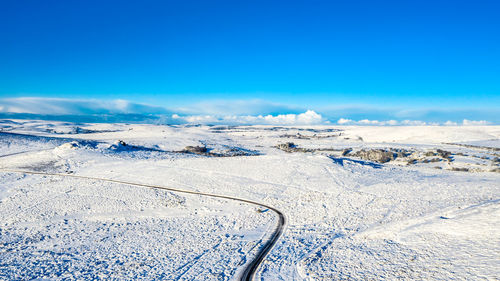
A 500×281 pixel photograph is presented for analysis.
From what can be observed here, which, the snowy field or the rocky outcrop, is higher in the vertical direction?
the rocky outcrop

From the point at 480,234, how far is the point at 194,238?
57.4ft

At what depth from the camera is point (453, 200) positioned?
25469mm

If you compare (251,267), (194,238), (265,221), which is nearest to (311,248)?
(251,267)

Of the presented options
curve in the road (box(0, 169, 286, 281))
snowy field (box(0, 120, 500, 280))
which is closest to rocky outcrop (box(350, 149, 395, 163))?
snowy field (box(0, 120, 500, 280))

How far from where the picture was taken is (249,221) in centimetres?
2342

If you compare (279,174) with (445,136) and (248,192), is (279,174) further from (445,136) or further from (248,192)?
(445,136)

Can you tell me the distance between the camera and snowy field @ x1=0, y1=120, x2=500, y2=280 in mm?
15312

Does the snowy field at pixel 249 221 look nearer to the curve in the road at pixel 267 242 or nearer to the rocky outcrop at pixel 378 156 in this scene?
the curve in the road at pixel 267 242

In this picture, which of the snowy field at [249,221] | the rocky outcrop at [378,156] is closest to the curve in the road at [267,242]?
the snowy field at [249,221]

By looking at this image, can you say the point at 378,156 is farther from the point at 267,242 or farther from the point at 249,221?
the point at 267,242

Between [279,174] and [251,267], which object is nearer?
[251,267]

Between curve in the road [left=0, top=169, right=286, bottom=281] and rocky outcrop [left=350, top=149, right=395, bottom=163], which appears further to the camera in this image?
rocky outcrop [left=350, top=149, right=395, bottom=163]

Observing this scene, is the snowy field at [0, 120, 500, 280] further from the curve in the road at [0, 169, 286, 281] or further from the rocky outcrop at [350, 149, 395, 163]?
the rocky outcrop at [350, 149, 395, 163]

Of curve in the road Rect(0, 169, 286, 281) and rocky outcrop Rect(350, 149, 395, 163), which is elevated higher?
rocky outcrop Rect(350, 149, 395, 163)
